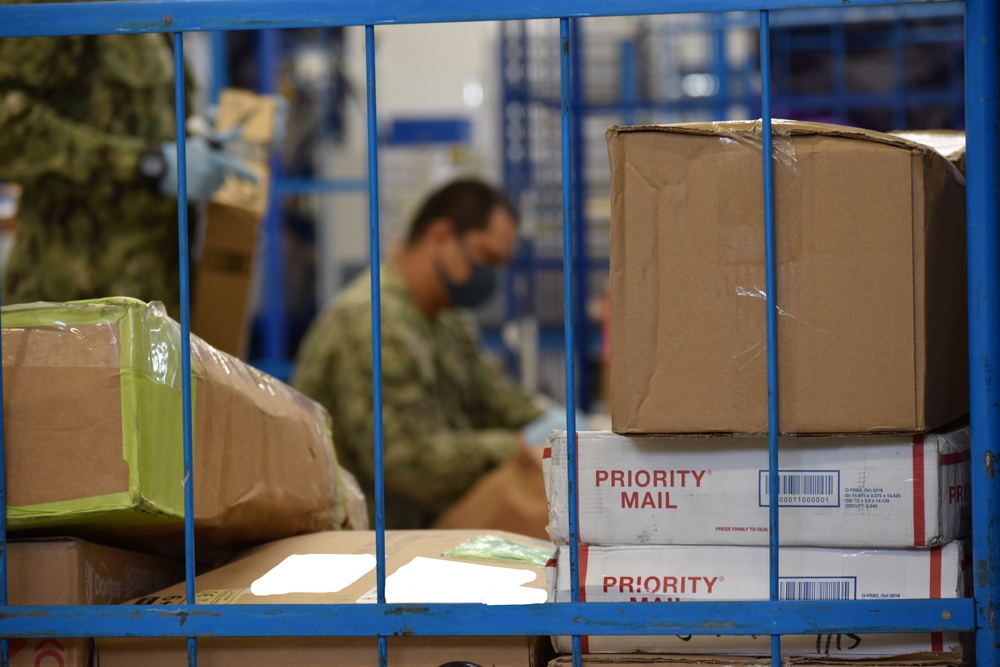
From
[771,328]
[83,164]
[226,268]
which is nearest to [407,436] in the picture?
[226,268]

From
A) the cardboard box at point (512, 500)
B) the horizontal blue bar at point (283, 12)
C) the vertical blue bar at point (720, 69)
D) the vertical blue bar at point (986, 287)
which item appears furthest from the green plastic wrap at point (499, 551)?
the vertical blue bar at point (720, 69)

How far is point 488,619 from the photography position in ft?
3.48

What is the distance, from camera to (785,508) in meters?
1.04

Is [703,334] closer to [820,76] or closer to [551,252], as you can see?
[551,252]

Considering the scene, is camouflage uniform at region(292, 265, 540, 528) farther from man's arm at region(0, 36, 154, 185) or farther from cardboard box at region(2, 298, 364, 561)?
cardboard box at region(2, 298, 364, 561)

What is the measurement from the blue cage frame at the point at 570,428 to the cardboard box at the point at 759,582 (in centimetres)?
2

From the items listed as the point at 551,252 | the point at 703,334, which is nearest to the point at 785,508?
the point at 703,334

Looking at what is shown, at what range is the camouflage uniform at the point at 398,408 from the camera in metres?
2.77

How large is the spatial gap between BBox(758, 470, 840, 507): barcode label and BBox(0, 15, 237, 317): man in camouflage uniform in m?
1.53

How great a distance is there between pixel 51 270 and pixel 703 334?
61.7 inches

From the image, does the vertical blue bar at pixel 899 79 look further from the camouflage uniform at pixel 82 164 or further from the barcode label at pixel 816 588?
the barcode label at pixel 816 588

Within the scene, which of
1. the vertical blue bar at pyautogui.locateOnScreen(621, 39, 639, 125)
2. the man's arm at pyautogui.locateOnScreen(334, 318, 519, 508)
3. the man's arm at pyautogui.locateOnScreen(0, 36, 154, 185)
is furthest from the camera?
the vertical blue bar at pyautogui.locateOnScreen(621, 39, 639, 125)

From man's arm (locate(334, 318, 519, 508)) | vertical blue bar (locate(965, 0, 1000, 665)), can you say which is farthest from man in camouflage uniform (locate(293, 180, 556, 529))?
vertical blue bar (locate(965, 0, 1000, 665))

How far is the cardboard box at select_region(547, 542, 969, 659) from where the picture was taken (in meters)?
1.04
